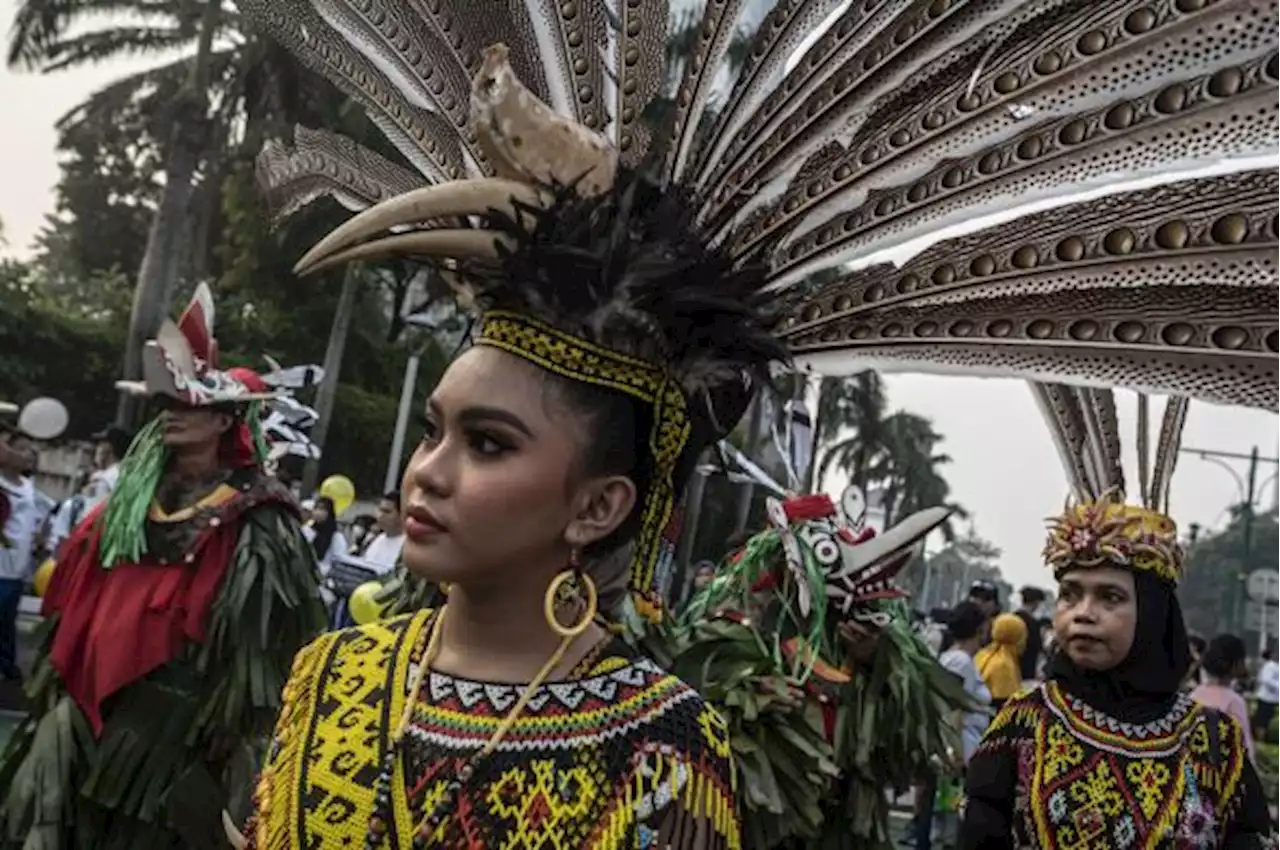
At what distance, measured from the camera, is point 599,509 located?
2.06m

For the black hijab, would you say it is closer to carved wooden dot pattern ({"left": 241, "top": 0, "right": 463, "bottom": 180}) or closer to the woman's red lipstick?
carved wooden dot pattern ({"left": 241, "top": 0, "right": 463, "bottom": 180})

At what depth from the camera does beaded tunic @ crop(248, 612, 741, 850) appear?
187cm

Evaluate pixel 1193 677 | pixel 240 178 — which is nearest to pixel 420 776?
pixel 1193 677

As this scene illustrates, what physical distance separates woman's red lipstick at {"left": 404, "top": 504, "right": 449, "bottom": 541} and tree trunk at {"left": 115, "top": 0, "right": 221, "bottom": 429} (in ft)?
64.4

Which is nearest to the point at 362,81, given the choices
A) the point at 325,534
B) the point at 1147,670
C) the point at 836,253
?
the point at 836,253

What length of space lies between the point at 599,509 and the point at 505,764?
408 mm

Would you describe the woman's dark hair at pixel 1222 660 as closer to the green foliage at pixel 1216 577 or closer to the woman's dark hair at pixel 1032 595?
the woman's dark hair at pixel 1032 595

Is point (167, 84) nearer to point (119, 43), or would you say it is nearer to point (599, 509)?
point (119, 43)

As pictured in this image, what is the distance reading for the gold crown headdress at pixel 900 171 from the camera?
2008mm

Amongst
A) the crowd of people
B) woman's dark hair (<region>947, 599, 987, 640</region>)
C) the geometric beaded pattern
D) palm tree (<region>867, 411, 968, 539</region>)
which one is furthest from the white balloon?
palm tree (<region>867, 411, 968, 539</region>)

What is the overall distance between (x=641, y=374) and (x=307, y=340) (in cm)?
2657

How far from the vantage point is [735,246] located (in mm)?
2461

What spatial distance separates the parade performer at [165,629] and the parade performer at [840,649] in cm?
156

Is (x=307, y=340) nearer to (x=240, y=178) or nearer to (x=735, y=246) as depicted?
(x=240, y=178)
